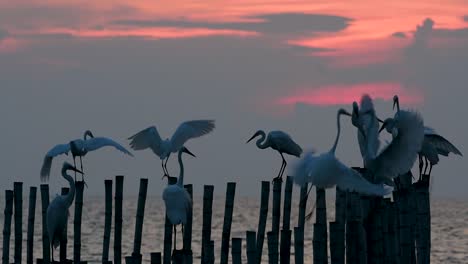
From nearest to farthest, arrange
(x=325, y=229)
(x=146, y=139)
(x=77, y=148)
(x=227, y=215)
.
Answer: (x=325, y=229) < (x=227, y=215) < (x=77, y=148) < (x=146, y=139)

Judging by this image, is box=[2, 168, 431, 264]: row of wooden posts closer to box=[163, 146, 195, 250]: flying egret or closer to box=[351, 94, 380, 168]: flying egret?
box=[163, 146, 195, 250]: flying egret

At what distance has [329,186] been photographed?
14398 mm

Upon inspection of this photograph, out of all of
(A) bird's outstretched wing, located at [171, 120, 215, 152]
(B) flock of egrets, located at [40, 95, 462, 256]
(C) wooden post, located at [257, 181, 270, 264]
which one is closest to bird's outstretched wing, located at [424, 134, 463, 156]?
(B) flock of egrets, located at [40, 95, 462, 256]

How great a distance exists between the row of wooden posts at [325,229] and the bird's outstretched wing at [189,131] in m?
3.32

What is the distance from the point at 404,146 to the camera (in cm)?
1420

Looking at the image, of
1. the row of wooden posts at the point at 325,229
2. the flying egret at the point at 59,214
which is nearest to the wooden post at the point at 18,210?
the row of wooden posts at the point at 325,229

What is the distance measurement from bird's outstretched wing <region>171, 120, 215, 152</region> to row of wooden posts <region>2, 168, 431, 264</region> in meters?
3.32

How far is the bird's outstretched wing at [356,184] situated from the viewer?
45.5ft

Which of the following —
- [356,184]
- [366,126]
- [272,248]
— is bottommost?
[272,248]

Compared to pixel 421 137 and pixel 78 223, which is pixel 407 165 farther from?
pixel 78 223

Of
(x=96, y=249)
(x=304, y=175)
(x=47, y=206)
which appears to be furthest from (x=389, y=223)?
(x=96, y=249)

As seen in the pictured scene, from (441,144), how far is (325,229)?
5297mm

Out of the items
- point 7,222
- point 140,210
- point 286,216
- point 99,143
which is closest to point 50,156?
point 99,143

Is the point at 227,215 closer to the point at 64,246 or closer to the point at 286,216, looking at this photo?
the point at 286,216
